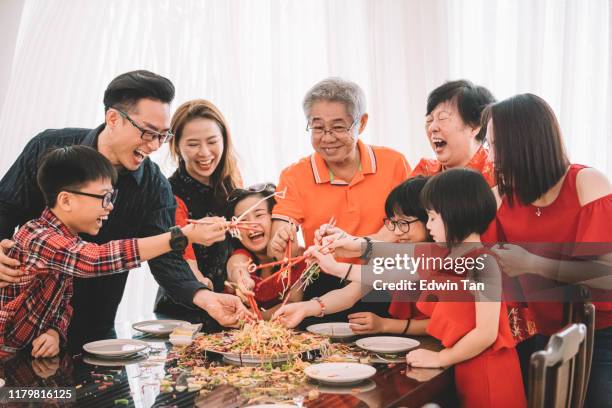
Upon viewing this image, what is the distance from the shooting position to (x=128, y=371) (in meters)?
2.03

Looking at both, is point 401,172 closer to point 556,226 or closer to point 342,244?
point 342,244

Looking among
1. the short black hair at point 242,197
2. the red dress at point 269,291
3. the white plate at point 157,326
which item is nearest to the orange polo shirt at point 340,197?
the short black hair at point 242,197

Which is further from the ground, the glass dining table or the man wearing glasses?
the man wearing glasses

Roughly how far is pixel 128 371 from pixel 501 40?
2.88 m

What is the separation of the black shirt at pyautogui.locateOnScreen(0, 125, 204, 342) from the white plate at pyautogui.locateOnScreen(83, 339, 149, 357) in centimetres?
32

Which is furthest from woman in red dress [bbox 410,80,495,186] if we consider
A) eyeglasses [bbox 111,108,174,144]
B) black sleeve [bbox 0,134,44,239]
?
black sleeve [bbox 0,134,44,239]

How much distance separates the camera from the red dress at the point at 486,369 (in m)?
2.08

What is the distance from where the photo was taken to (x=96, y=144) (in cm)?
275

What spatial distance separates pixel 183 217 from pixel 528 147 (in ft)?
5.56

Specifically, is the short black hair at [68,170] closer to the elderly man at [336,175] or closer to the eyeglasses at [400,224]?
the elderly man at [336,175]

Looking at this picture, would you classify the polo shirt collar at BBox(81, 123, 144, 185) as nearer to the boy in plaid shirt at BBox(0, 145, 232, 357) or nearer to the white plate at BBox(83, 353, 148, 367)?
the boy in plaid shirt at BBox(0, 145, 232, 357)

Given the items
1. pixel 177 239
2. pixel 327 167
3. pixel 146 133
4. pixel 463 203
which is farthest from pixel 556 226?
pixel 146 133

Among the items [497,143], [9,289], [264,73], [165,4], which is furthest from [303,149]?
[9,289]

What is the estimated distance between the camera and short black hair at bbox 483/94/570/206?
2385mm
